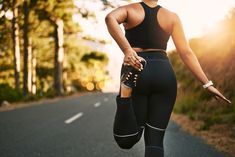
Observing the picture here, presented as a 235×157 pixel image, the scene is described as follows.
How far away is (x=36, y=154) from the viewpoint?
5.68m

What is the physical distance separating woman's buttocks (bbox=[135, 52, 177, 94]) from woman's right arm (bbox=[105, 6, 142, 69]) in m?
0.20

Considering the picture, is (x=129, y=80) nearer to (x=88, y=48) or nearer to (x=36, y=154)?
(x=36, y=154)

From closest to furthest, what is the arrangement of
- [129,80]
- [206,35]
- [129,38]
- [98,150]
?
[129,80] → [129,38] → [98,150] → [206,35]

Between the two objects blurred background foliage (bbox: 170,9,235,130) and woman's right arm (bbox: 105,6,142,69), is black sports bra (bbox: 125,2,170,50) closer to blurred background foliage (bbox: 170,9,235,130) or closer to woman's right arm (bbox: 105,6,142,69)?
woman's right arm (bbox: 105,6,142,69)

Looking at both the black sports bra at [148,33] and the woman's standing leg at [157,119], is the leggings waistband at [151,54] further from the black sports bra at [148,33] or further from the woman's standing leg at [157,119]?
the woman's standing leg at [157,119]

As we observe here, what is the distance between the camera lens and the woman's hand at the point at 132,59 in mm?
2740

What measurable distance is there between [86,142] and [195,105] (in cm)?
561

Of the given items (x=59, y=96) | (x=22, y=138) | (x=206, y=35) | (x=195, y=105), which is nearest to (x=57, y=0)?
(x=59, y=96)

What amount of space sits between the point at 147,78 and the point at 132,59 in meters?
0.28

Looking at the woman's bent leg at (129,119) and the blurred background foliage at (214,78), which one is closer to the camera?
the woman's bent leg at (129,119)

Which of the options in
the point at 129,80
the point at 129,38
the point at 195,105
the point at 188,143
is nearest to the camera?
the point at 129,80

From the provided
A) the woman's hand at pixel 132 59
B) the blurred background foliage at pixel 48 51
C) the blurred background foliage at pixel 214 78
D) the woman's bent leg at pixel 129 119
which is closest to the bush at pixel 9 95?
the blurred background foliage at pixel 48 51

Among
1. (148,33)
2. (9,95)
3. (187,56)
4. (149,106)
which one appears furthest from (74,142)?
(9,95)

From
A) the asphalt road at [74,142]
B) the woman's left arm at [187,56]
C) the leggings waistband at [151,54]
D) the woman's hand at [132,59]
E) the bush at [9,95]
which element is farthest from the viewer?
the bush at [9,95]
